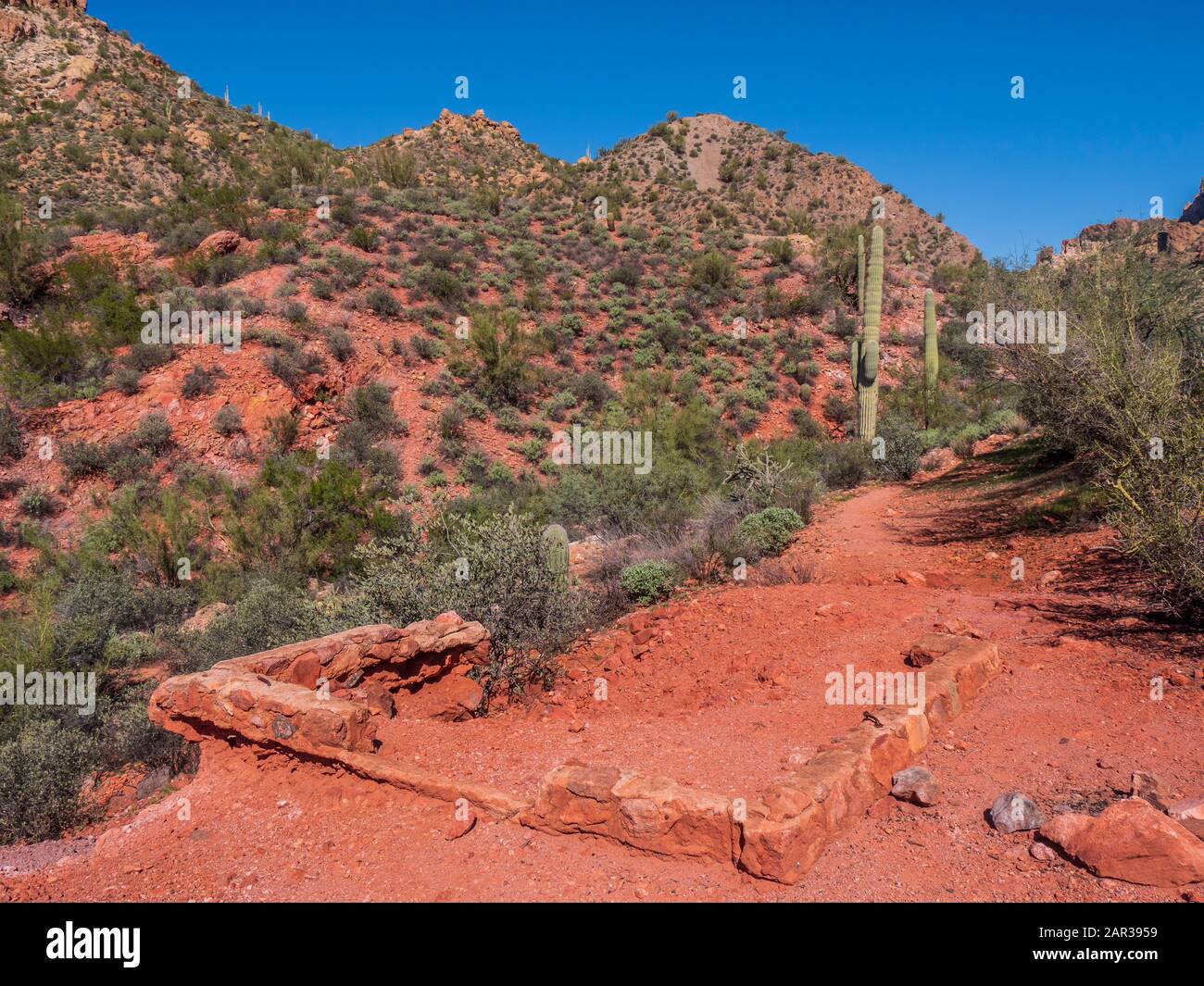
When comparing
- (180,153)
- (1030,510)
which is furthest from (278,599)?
(180,153)

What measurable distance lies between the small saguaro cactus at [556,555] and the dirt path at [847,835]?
72.0 inches

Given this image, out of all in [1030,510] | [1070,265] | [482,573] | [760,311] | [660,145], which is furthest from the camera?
[660,145]

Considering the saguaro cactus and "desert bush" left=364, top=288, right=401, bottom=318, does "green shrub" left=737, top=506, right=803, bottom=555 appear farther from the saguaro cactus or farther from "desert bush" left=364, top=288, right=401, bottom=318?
"desert bush" left=364, top=288, right=401, bottom=318

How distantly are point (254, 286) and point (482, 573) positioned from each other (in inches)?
583

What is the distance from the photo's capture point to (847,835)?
3.19 metres

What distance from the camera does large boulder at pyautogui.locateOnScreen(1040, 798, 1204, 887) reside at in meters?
2.58

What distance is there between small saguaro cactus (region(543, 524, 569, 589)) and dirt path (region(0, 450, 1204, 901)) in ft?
6.00

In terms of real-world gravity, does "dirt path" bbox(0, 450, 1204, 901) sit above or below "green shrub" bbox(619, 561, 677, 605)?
below

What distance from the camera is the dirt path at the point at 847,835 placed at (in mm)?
2896

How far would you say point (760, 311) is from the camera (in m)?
22.9

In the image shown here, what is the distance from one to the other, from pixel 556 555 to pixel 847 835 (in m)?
5.11

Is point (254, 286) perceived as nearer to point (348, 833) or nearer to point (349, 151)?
point (348, 833)

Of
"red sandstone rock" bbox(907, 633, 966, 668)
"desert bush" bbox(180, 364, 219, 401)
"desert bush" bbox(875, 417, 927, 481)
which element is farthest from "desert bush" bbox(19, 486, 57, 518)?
"desert bush" bbox(875, 417, 927, 481)

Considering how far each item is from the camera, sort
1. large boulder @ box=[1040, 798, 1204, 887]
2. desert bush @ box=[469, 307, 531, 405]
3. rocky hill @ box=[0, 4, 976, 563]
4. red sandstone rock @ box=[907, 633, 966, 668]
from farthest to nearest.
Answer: desert bush @ box=[469, 307, 531, 405] < rocky hill @ box=[0, 4, 976, 563] < red sandstone rock @ box=[907, 633, 966, 668] < large boulder @ box=[1040, 798, 1204, 887]
